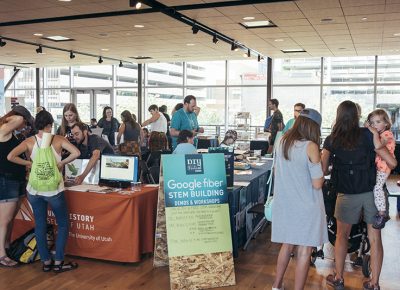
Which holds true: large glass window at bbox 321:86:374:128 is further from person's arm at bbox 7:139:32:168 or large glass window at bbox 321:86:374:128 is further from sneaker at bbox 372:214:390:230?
person's arm at bbox 7:139:32:168

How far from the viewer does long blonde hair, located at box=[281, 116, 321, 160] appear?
306 cm

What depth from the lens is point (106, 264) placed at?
168 inches

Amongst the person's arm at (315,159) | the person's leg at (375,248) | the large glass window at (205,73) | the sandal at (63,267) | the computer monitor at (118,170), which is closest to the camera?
the person's arm at (315,159)

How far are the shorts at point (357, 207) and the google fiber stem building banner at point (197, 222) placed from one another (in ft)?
3.13

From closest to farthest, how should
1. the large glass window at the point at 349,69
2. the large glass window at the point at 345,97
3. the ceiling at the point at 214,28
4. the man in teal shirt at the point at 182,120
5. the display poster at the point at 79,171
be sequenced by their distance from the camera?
the display poster at the point at 79,171, the man in teal shirt at the point at 182,120, the ceiling at the point at 214,28, the large glass window at the point at 349,69, the large glass window at the point at 345,97

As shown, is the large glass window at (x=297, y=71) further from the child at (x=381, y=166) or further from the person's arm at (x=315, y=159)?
the person's arm at (x=315, y=159)

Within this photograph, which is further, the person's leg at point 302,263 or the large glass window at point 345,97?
the large glass window at point 345,97

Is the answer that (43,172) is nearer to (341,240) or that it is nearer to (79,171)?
(79,171)

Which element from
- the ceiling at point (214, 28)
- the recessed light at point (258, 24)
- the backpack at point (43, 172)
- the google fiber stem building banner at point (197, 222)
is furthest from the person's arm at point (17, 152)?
the recessed light at point (258, 24)

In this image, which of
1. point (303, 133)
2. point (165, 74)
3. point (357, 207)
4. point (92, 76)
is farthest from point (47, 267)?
point (92, 76)

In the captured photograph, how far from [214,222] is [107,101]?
496 inches

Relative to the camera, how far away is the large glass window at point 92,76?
51.3 feet

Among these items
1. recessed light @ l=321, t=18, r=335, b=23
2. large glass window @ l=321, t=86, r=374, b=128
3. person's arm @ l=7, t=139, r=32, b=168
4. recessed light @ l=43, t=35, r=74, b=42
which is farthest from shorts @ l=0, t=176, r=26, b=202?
large glass window @ l=321, t=86, r=374, b=128

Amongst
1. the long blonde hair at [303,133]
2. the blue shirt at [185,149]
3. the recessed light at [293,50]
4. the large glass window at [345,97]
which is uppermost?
the recessed light at [293,50]
